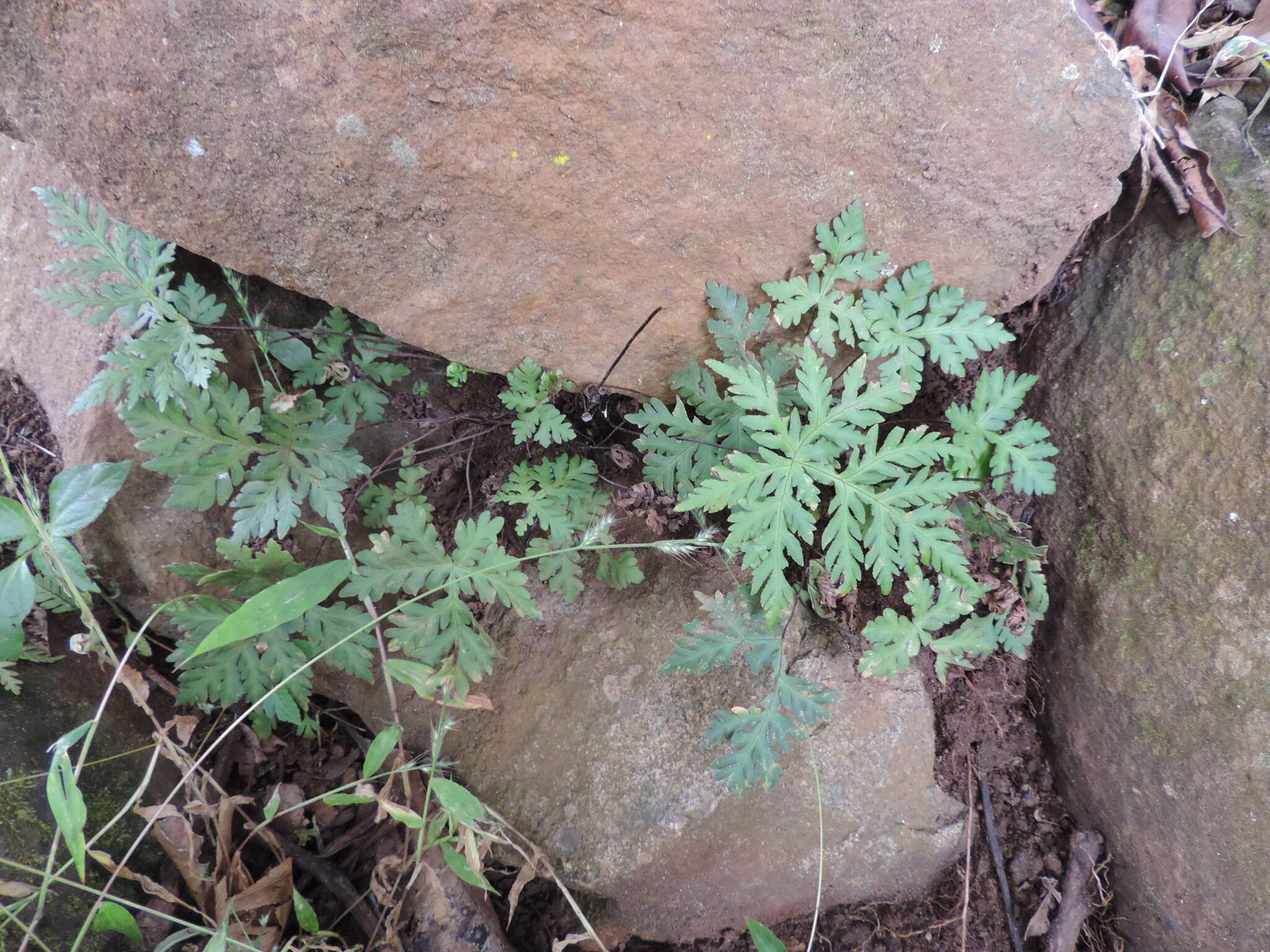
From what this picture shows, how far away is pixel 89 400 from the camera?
2.72 metres

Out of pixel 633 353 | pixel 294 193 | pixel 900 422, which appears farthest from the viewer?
pixel 900 422

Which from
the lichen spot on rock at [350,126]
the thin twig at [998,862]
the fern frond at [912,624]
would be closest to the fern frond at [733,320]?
the fern frond at [912,624]

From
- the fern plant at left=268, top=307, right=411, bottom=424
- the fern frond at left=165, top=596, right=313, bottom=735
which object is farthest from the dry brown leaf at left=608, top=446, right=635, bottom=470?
the fern frond at left=165, top=596, right=313, bottom=735

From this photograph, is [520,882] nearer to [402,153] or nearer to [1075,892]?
[1075,892]

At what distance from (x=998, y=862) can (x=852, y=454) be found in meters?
1.87

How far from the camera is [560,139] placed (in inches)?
99.3

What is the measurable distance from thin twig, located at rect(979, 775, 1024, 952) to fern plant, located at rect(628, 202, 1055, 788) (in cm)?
59

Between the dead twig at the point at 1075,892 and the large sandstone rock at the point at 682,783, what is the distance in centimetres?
44

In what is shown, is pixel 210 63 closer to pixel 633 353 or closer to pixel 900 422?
pixel 633 353

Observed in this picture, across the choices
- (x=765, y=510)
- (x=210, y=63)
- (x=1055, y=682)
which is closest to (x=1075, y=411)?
(x=1055, y=682)

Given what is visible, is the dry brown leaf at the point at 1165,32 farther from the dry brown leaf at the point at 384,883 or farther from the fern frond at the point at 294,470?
the dry brown leaf at the point at 384,883

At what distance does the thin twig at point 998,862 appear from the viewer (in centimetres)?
Answer: 295

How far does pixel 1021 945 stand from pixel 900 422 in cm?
220

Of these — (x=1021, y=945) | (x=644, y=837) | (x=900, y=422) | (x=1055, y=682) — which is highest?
(x=900, y=422)
